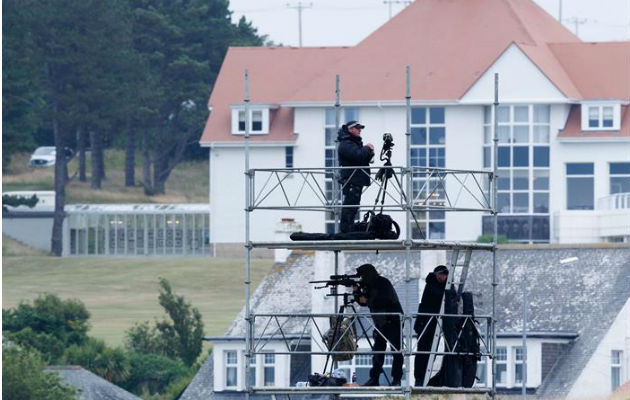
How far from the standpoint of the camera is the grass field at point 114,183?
Result: 164875 millimetres

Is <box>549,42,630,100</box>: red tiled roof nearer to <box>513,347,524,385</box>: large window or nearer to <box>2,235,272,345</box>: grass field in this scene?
<box>2,235,272,345</box>: grass field

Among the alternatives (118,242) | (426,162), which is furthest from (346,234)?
(118,242)

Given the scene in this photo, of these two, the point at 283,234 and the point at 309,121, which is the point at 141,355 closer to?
the point at 283,234

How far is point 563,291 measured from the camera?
291 feet

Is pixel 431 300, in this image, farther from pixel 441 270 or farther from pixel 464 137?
pixel 464 137

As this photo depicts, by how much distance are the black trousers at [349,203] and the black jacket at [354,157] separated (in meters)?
0.10

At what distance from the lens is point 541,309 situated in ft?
286

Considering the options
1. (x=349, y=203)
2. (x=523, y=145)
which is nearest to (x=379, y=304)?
(x=349, y=203)

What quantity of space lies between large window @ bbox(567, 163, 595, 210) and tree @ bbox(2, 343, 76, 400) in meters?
52.1

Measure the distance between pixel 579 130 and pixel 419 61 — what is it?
11.4m

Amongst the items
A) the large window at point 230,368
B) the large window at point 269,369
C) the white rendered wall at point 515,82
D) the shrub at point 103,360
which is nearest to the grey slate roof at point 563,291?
the large window at point 269,369

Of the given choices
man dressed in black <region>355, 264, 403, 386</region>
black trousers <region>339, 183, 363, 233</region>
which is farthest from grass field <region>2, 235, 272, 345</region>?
man dressed in black <region>355, 264, 403, 386</region>

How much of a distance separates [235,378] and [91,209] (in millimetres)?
70010

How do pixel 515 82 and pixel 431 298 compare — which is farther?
pixel 515 82
